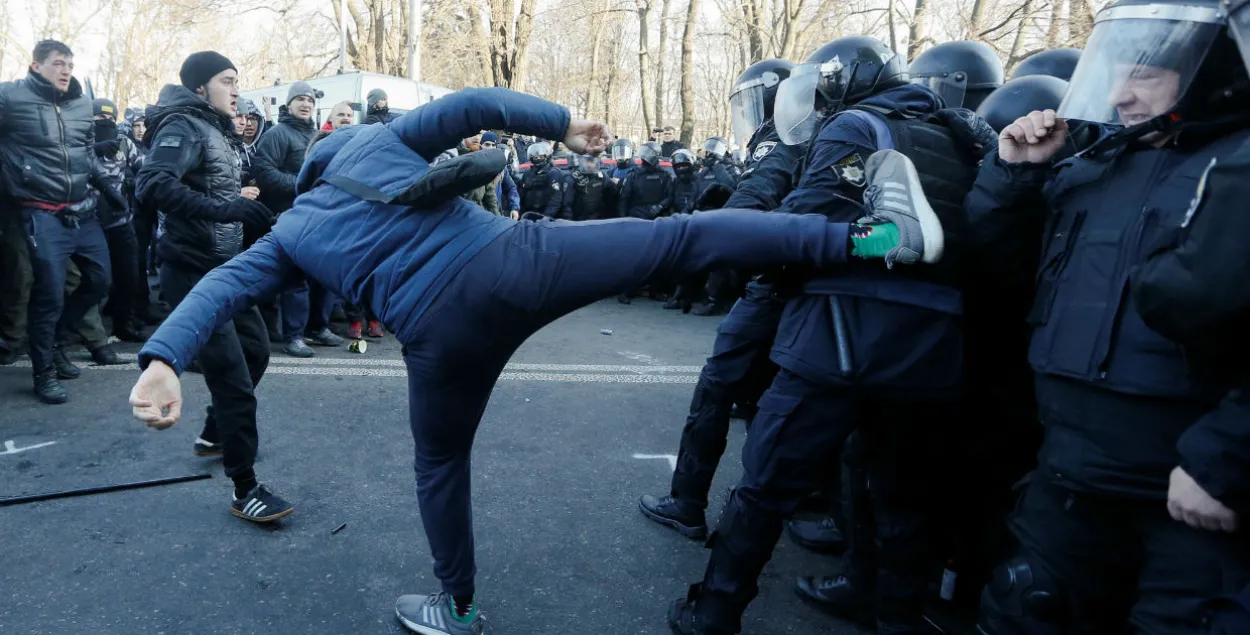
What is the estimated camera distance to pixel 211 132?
13.2 ft

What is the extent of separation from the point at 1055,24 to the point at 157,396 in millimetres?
16161

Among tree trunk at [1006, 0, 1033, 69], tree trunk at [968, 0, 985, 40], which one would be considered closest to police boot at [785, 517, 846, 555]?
tree trunk at [1006, 0, 1033, 69]

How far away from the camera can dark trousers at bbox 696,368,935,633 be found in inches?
90.6

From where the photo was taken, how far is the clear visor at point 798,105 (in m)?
2.70

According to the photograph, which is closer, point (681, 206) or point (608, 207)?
point (681, 206)

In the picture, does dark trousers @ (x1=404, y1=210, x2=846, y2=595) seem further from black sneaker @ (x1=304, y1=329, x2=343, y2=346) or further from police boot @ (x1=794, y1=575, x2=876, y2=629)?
black sneaker @ (x1=304, y1=329, x2=343, y2=346)

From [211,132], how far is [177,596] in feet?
7.57

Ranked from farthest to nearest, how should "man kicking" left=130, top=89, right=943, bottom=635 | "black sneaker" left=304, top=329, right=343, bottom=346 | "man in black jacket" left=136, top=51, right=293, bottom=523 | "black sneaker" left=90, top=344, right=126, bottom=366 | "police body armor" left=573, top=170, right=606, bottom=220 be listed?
"police body armor" left=573, top=170, right=606, bottom=220
"black sneaker" left=304, top=329, right=343, bottom=346
"black sneaker" left=90, top=344, right=126, bottom=366
"man in black jacket" left=136, top=51, right=293, bottom=523
"man kicking" left=130, top=89, right=943, bottom=635

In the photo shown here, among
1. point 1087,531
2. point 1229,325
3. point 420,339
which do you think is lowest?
point 1087,531

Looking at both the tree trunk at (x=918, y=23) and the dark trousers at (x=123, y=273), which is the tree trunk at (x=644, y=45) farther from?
the dark trousers at (x=123, y=273)

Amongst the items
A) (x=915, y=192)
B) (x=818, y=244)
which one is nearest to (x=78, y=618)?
(x=818, y=244)

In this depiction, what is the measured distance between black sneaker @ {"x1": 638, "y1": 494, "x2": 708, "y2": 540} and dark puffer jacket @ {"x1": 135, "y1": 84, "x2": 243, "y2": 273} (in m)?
2.49

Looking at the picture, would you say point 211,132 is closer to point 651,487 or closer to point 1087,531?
point 651,487

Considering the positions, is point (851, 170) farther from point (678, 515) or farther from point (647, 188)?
point (647, 188)
